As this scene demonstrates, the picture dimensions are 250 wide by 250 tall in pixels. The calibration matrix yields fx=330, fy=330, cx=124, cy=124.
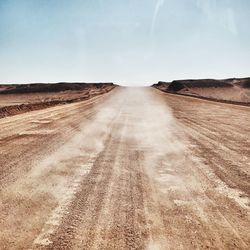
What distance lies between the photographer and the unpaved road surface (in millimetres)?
3695

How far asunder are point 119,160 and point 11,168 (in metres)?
2.23

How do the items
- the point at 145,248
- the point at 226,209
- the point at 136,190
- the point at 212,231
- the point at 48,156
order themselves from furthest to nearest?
the point at 48,156, the point at 136,190, the point at 226,209, the point at 212,231, the point at 145,248

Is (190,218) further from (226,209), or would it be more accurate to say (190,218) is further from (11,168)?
(11,168)

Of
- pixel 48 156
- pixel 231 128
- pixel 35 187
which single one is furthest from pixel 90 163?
pixel 231 128

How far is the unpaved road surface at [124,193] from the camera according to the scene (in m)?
3.70

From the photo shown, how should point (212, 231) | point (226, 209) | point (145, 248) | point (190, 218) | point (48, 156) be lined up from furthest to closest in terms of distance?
point (48, 156)
point (226, 209)
point (190, 218)
point (212, 231)
point (145, 248)

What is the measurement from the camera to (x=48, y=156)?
24.5ft

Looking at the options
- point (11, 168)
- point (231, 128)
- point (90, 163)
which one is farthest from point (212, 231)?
point (231, 128)

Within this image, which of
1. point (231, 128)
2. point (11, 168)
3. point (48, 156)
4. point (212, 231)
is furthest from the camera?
point (231, 128)

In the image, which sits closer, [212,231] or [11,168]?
[212,231]

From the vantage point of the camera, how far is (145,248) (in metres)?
3.45

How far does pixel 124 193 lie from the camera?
5.08 meters

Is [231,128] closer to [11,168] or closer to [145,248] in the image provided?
[11,168]

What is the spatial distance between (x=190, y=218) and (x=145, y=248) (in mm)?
994
